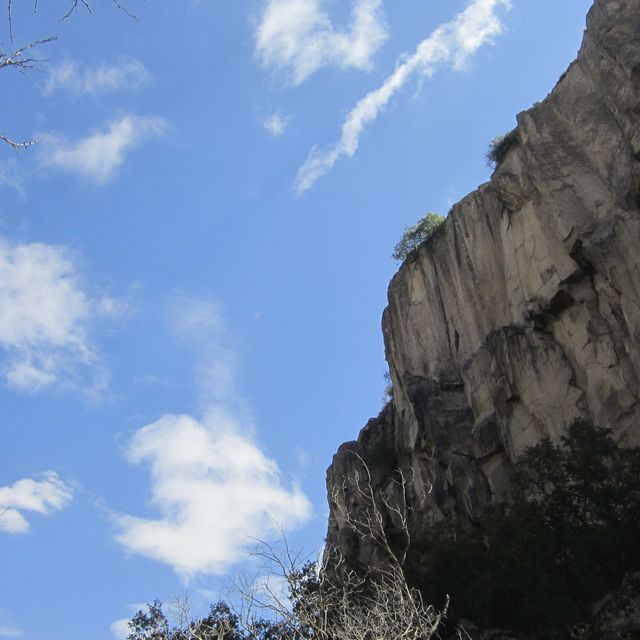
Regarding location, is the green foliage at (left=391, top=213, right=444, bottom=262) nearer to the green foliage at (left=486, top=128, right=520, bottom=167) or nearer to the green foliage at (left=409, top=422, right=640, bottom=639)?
the green foliage at (left=486, top=128, right=520, bottom=167)

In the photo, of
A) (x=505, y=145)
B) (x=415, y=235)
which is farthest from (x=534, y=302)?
(x=415, y=235)

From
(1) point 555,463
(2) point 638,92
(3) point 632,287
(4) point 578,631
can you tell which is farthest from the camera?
(2) point 638,92

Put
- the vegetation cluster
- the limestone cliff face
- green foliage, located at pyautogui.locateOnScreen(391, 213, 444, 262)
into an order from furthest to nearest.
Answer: green foliage, located at pyautogui.locateOnScreen(391, 213, 444, 262) → the limestone cliff face → the vegetation cluster

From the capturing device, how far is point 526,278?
33344mm

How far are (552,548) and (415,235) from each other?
1404 inches

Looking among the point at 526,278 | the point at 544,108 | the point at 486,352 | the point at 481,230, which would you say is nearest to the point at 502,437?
the point at 486,352

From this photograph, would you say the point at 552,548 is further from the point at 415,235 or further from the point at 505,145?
the point at 415,235

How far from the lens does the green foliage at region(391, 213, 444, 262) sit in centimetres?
5428

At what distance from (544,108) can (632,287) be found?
10590 millimetres

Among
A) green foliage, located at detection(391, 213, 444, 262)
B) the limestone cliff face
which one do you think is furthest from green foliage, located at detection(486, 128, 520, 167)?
green foliage, located at detection(391, 213, 444, 262)

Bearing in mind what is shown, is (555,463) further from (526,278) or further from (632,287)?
(526,278)

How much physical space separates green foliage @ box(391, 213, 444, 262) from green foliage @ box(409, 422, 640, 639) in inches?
1198

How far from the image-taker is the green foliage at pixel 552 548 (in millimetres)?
20531

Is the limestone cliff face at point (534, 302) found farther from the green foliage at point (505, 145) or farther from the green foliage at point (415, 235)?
the green foliage at point (415, 235)
